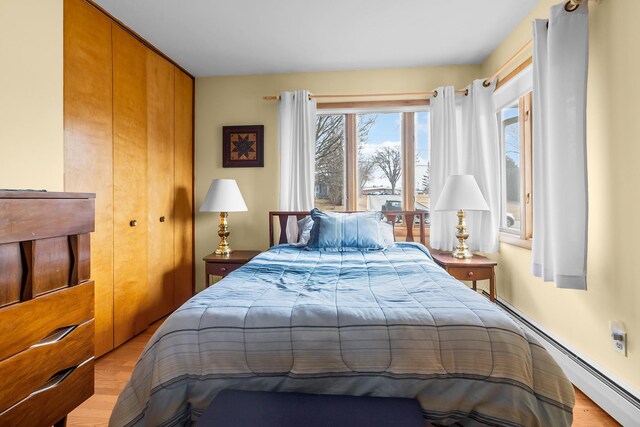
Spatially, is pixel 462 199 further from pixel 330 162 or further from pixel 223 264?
pixel 223 264

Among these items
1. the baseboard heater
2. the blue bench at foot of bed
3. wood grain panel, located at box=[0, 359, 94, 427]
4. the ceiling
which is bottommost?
the baseboard heater

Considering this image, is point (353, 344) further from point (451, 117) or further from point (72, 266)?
point (451, 117)

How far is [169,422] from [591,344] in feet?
7.16

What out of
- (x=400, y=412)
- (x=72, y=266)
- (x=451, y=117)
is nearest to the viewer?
(x=400, y=412)

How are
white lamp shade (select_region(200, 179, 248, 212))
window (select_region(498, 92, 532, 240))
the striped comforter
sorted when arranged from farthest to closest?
white lamp shade (select_region(200, 179, 248, 212)) < window (select_region(498, 92, 532, 240)) < the striped comforter

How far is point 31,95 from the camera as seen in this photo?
180 cm

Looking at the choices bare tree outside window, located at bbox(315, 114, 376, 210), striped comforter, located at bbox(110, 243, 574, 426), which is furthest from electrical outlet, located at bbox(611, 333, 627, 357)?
bare tree outside window, located at bbox(315, 114, 376, 210)

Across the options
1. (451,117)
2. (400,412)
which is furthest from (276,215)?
(400,412)

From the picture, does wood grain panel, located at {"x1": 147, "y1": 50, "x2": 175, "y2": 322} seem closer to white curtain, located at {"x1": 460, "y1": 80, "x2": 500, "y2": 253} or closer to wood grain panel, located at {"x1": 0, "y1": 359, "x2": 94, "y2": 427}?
wood grain panel, located at {"x1": 0, "y1": 359, "x2": 94, "y2": 427}

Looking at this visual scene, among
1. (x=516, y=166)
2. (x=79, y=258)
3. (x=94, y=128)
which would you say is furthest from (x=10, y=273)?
(x=516, y=166)

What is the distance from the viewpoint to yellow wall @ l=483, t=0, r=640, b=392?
1.55 m

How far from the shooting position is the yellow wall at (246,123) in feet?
11.2

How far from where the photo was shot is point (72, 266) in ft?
4.66

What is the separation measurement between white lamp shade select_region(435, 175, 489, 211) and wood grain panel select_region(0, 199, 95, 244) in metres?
2.48
